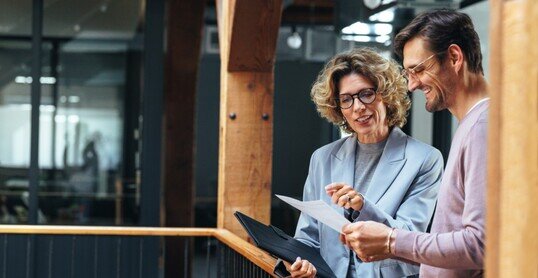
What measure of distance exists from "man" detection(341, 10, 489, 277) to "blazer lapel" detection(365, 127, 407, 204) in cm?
62

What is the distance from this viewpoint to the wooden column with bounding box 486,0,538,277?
5.13 ft

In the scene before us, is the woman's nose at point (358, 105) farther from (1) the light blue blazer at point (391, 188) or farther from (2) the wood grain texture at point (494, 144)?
(2) the wood grain texture at point (494, 144)

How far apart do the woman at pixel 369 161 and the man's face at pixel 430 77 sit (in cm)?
63

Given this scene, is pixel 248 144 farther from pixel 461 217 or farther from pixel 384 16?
pixel 461 217

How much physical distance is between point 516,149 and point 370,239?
75 centimetres

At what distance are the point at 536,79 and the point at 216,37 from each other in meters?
7.70

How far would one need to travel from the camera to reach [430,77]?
2.31 metres

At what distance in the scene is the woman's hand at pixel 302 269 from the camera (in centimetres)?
298

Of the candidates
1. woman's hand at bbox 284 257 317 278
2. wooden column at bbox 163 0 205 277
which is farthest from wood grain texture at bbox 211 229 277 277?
wooden column at bbox 163 0 205 277

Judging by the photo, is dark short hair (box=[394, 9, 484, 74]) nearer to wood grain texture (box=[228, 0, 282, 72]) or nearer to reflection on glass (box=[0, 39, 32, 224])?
wood grain texture (box=[228, 0, 282, 72])

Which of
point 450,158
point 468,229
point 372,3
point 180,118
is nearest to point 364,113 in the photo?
point 450,158

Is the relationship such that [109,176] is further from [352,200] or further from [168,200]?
[352,200]

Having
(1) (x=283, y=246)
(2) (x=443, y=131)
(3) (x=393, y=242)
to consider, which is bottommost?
(1) (x=283, y=246)

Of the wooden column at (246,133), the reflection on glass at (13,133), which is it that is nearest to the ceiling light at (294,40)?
the reflection on glass at (13,133)
